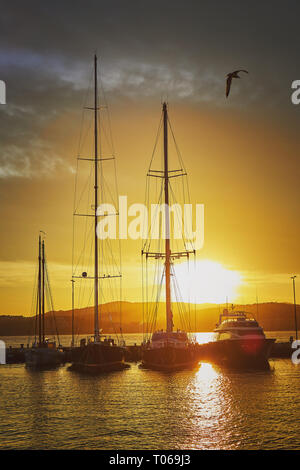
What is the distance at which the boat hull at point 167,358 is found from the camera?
61844mm

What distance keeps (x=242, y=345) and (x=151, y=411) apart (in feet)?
104

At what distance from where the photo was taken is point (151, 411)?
40.3m

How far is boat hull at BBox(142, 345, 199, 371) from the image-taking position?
61844 mm

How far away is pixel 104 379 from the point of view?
197ft

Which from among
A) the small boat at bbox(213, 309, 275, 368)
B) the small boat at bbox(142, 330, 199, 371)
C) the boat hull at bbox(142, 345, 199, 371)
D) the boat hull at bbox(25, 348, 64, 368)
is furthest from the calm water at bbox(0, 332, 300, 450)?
the boat hull at bbox(25, 348, 64, 368)

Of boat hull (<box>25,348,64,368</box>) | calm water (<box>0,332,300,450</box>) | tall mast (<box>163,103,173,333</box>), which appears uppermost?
tall mast (<box>163,103,173,333</box>)

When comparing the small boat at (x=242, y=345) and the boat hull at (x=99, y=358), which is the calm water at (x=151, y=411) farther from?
the small boat at (x=242, y=345)

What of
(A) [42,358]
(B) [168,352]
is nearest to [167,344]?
(B) [168,352]

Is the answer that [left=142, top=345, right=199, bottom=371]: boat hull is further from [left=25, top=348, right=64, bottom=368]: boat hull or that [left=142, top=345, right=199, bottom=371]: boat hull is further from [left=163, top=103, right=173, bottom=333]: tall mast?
[left=25, top=348, right=64, bottom=368]: boat hull

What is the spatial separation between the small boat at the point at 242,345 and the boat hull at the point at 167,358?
7983 mm

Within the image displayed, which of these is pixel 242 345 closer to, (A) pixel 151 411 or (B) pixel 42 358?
(B) pixel 42 358

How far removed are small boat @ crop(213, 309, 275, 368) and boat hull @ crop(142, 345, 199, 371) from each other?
7.98 meters
